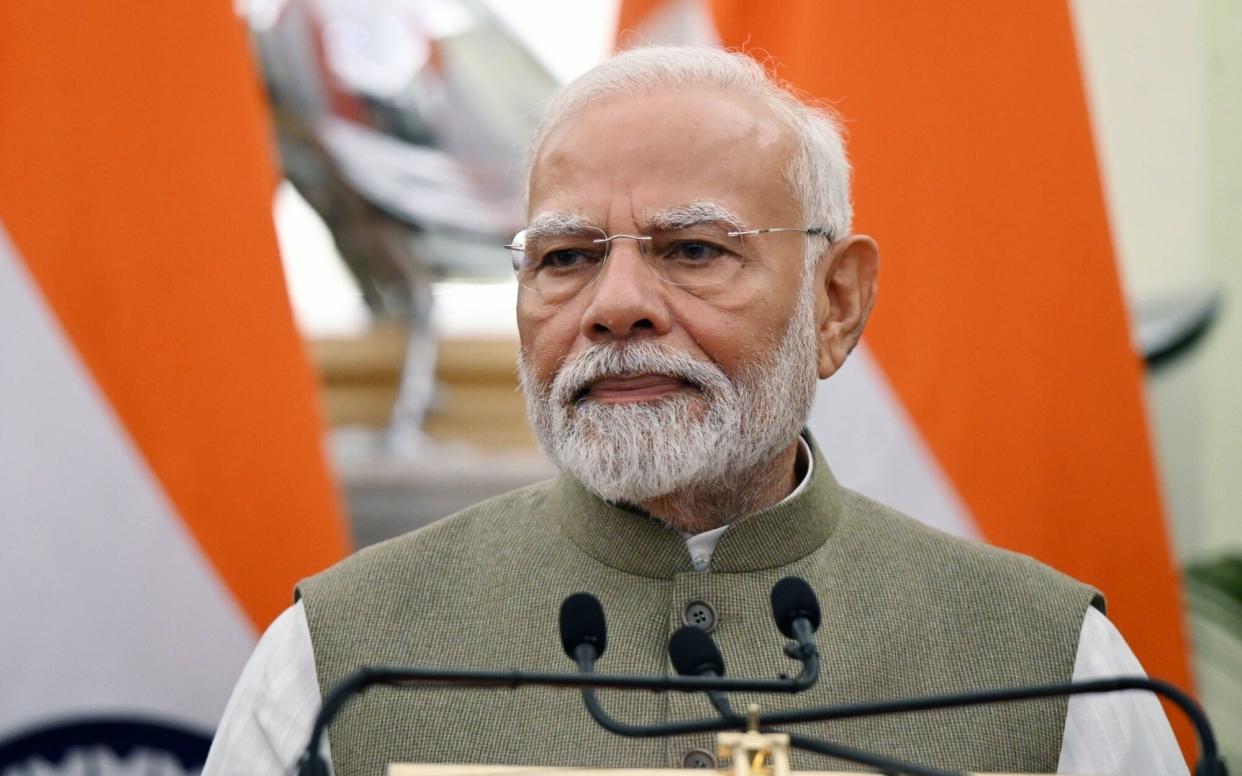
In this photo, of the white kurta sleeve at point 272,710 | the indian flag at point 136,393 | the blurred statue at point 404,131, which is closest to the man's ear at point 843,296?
the white kurta sleeve at point 272,710

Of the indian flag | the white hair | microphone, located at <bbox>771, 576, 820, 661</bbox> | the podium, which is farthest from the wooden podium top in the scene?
the indian flag

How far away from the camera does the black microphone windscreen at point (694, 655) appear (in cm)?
125

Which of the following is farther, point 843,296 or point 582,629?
point 843,296

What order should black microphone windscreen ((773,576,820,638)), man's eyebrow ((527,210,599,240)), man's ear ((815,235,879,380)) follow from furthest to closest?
man's ear ((815,235,879,380)) < man's eyebrow ((527,210,599,240)) < black microphone windscreen ((773,576,820,638))

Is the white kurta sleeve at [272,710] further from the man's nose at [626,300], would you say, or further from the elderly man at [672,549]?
the man's nose at [626,300]


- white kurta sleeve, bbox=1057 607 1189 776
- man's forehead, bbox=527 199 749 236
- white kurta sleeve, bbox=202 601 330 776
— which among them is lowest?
white kurta sleeve, bbox=202 601 330 776

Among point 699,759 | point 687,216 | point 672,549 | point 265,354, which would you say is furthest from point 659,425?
point 265,354

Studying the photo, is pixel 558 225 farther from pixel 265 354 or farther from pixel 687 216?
pixel 265 354

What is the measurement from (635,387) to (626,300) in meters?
0.11

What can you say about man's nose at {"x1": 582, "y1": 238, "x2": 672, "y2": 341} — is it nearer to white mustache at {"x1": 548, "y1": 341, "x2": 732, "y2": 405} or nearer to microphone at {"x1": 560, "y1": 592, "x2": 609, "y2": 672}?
white mustache at {"x1": 548, "y1": 341, "x2": 732, "y2": 405}

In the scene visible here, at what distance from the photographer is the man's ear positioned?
6.91 feet

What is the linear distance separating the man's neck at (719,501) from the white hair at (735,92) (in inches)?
12.3

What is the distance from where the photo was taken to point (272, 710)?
1.76 m

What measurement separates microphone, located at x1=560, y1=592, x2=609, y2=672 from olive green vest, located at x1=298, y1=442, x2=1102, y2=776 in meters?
0.47
